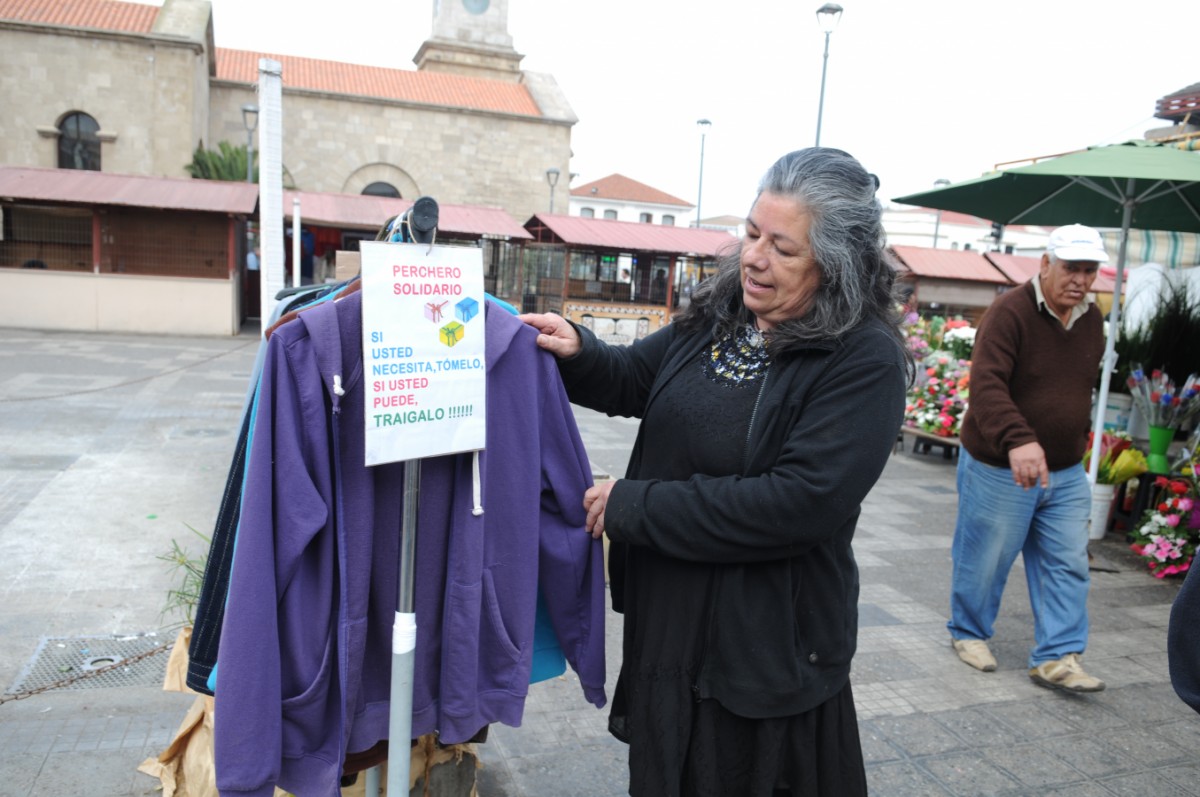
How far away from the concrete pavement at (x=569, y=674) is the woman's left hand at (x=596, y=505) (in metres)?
1.28

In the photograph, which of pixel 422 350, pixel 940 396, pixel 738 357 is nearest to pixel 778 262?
pixel 738 357

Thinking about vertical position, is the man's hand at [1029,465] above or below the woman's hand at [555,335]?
below

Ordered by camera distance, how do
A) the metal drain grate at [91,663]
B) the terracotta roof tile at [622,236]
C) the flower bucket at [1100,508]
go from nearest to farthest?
the metal drain grate at [91,663]
the flower bucket at [1100,508]
the terracotta roof tile at [622,236]

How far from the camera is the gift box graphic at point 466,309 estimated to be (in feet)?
5.52

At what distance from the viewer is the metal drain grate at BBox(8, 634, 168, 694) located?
3281 millimetres

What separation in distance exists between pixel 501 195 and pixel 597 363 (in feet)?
102

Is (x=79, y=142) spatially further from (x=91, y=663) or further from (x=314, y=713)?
(x=314, y=713)

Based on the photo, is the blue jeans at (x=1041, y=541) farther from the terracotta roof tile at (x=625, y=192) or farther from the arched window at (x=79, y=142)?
the terracotta roof tile at (x=625, y=192)

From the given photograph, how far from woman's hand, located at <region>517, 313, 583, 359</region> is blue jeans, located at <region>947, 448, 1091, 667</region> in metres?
2.41

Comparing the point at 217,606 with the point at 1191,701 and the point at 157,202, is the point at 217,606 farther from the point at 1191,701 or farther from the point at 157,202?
the point at 157,202

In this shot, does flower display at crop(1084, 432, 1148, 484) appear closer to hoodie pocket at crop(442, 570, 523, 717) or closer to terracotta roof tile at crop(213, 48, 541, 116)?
hoodie pocket at crop(442, 570, 523, 717)

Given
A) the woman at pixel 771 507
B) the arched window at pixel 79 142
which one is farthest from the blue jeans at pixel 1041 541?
the arched window at pixel 79 142

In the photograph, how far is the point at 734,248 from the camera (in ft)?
6.91

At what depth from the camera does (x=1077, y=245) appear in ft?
11.2
